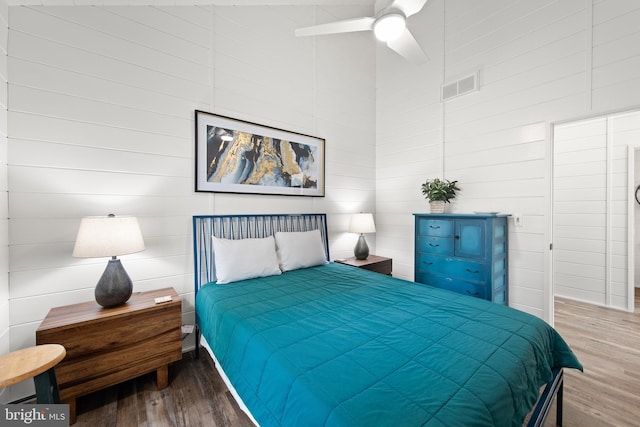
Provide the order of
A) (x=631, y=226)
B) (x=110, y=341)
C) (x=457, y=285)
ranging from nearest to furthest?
(x=110, y=341), (x=457, y=285), (x=631, y=226)

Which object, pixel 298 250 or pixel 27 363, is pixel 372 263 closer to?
pixel 298 250

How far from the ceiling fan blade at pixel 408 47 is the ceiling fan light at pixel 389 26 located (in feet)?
0.25

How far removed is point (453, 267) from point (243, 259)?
223cm

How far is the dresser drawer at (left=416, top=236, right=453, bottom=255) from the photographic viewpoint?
2.88m

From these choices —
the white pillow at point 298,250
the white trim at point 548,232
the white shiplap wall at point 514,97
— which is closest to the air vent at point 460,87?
the white shiplap wall at point 514,97

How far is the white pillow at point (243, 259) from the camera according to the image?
7.69 feet

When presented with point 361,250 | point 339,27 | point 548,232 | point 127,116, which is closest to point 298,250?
point 361,250

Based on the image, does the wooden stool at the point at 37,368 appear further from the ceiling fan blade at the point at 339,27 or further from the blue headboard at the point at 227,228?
the ceiling fan blade at the point at 339,27

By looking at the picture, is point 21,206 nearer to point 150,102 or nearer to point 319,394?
point 150,102

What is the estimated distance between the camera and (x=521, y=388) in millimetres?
1072

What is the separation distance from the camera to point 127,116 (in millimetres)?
2146

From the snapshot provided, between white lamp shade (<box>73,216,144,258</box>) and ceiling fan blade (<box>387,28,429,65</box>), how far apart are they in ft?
8.09

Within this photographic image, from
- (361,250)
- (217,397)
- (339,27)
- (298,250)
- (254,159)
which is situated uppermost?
(339,27)

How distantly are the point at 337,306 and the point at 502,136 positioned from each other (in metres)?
2.61
